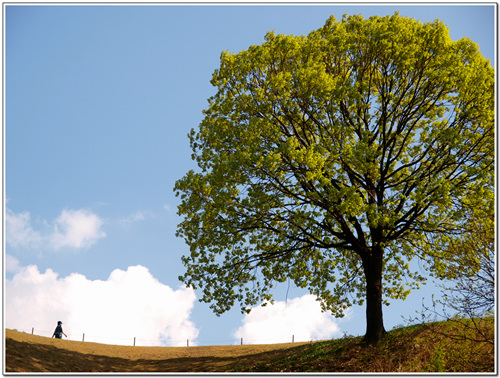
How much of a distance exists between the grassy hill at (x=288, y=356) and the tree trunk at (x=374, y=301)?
48cm

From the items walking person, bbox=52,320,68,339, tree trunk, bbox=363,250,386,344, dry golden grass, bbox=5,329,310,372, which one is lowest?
dry golden grass, bbox=5,329,310,372

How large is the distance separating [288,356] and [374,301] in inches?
213

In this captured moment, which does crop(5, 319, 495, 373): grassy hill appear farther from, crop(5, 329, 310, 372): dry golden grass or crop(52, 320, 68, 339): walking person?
crop(52, 320, 68, 339): walking person

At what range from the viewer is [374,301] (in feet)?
60.1

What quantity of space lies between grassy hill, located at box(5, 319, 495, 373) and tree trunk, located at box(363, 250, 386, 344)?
0.48m

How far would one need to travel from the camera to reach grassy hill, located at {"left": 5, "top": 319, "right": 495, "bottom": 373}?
1593cm

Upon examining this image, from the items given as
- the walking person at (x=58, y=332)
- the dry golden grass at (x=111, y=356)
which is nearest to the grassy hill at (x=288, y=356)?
the dry golden grass at (x=111, y=356)

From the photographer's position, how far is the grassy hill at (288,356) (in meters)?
15.9

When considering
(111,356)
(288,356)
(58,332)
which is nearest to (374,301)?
(288,356)

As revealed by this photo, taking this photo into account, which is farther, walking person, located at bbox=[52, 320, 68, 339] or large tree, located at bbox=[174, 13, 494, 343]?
walking person, located at bbox=[52, 320, 68, 339]

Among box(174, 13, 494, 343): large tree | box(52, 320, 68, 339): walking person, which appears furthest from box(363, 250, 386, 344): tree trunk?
box(52, 320, 68, 339): walking person

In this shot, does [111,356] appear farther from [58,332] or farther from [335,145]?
[335,145]

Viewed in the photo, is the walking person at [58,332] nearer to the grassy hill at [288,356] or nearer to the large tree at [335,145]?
the grassy hill at [288,356]

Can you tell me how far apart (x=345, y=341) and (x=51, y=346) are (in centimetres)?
1578
